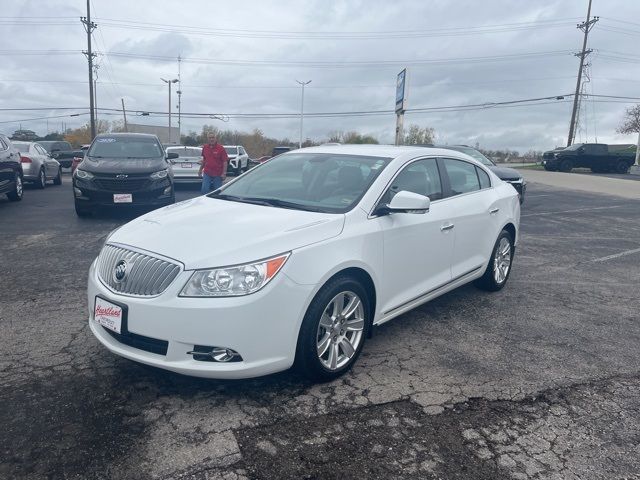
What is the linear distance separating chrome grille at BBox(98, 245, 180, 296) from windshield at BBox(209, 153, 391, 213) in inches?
46.0

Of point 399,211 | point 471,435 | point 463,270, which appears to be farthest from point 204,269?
point 463,270

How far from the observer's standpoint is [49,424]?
3037 millimetres

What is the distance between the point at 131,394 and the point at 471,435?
2103 millimetres

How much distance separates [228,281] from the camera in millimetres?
3143

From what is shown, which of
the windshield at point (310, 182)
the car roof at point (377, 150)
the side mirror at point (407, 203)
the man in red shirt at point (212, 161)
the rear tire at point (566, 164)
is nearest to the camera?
the side mirror at point (407, 203)

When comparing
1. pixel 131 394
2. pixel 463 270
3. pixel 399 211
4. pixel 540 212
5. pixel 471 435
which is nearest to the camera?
pixel 471 435

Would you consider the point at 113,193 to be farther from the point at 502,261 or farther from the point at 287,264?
the point at 287,264

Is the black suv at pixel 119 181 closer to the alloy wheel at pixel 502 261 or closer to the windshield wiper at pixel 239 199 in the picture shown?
the windshield wiper at pixel 239 199

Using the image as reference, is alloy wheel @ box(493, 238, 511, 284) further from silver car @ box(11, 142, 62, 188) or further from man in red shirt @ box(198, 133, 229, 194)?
silver car @ box(11, 142, 62, 188)

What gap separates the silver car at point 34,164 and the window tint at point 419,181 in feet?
43.5

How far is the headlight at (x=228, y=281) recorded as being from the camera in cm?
312

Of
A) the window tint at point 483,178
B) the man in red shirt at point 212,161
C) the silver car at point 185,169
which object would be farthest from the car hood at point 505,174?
the silver car at point 185,169

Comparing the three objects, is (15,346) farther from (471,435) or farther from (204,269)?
(471,435)

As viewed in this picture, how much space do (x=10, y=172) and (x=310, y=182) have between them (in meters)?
9.99
